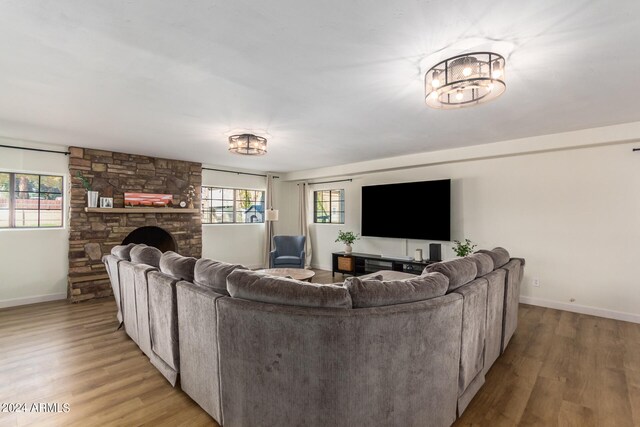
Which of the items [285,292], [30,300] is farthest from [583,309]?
[30,300]

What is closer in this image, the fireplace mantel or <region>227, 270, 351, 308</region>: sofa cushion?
<region>227, 270, 351, 308</region>: sofa cushion

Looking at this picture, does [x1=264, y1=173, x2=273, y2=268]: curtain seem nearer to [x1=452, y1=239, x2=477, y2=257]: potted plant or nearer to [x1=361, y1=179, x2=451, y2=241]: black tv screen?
[x1=361, y1=179, x2=451, y2=241]: black tv screen

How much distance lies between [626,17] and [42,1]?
3101mm

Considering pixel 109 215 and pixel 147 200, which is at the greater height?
pixel 147 200

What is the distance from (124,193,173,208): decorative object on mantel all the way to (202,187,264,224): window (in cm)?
87

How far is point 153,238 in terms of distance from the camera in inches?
216

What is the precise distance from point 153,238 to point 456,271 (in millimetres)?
5349

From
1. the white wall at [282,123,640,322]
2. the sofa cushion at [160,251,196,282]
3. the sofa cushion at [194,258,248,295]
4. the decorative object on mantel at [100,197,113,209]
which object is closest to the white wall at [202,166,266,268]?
the decorative object on mantel at [100,197,113,209]

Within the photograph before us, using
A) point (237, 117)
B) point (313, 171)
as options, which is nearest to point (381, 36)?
point (237, 117)

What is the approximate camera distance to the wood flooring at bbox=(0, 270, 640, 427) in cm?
191

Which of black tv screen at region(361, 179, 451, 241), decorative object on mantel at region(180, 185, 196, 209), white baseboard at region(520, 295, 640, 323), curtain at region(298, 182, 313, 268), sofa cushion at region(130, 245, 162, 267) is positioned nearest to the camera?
sofa cushion at region(130, 245, 162, 267)

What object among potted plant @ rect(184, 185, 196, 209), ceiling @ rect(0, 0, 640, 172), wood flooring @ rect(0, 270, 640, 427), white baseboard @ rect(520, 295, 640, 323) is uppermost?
ceiling @ rect(0, 0, 640, 172)

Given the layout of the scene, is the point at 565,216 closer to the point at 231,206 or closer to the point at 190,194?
the point at 231,206

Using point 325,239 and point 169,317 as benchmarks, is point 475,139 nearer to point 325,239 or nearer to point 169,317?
point 325,239
